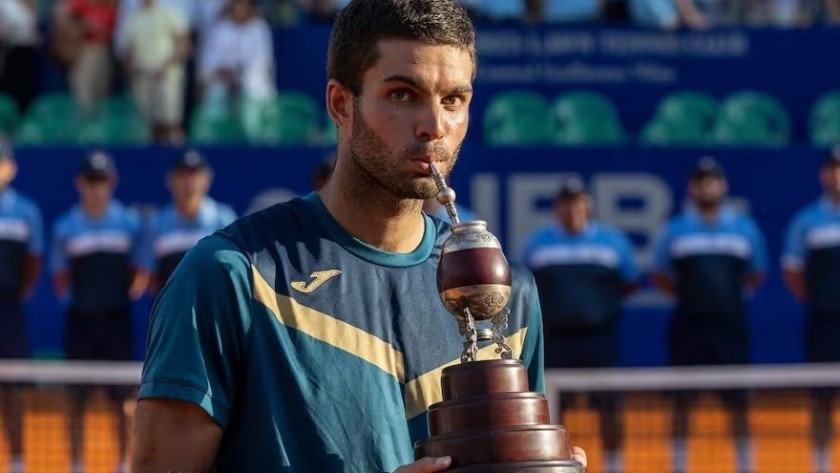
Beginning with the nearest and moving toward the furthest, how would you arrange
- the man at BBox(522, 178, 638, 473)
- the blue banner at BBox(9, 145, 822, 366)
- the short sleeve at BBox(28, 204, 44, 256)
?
1. the man at BBox(522, 178, 638, 473)
2. the short sleeve at BBox(28, 204, 44, 256)
3. the blue banner at BBox(9, 145, 822, 366)

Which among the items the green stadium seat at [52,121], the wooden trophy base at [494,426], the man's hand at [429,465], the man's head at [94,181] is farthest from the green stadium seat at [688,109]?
the man's hand at [429,465]

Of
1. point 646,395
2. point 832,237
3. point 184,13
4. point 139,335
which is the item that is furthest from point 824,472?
point 184,13

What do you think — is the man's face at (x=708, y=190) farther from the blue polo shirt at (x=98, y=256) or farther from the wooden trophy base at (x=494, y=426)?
the wooden trophy base at (x=494, y=426)

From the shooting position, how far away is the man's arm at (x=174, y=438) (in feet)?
9.89

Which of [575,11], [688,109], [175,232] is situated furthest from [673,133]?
[175,232]

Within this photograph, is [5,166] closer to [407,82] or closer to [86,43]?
[86,43]

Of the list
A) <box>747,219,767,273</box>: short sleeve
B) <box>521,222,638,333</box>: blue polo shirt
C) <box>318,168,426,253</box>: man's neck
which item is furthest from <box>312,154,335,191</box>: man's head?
<box>318,168,426,253</box>: man's neck

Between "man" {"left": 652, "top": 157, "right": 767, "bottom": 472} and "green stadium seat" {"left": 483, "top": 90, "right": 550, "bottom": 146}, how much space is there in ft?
5.62

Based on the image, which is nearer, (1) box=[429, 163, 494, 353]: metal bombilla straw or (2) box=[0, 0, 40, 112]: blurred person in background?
(1) box=[429, 163, 494, 353]: metal bombilla straw

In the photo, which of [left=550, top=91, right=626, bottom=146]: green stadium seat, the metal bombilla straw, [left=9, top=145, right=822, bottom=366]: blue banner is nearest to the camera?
the metal bombilla straw

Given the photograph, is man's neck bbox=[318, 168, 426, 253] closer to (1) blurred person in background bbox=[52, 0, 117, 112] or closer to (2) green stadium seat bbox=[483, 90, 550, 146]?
(2) green stadium seat bbox=[483, 90, 550, 146]

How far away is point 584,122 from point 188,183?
347cm

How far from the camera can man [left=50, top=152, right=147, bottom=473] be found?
11.8m

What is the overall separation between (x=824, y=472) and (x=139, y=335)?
17.8ft
